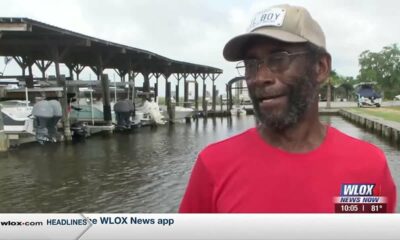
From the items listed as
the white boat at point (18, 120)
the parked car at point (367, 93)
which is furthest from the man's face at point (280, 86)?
the white boat at point (18, 120)

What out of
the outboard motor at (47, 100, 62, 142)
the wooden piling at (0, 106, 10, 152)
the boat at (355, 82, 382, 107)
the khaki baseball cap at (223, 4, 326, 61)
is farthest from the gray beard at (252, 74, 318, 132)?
the outboard motor at (47, 100, 62, 142)

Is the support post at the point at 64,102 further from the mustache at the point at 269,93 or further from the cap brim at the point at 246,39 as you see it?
the mustache at the point at 269,93

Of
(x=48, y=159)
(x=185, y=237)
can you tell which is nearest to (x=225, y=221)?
(x=185, y=237)

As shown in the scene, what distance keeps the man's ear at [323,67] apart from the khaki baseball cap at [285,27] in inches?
2.4

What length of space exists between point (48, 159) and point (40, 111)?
4261mm

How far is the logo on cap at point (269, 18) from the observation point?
169 cm

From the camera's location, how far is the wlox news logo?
65.2 inches

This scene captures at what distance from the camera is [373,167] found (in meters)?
1.71

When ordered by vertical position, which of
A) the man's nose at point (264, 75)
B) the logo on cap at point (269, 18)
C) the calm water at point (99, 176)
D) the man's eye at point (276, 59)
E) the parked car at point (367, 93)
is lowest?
the calm water at point (99, 176)

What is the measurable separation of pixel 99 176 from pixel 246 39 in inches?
465

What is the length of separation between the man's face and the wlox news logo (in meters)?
0.29

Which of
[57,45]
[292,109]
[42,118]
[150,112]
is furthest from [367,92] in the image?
[150,112]

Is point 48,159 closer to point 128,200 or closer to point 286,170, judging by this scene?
point 128,200

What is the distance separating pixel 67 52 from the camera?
24.3 m
